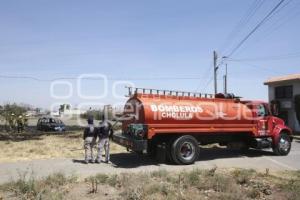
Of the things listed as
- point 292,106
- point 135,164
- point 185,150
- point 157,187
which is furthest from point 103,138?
point 292,106

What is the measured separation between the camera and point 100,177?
11672 mm

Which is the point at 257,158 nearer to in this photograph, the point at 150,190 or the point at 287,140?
the point at 287,140

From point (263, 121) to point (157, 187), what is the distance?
9435 millimetres

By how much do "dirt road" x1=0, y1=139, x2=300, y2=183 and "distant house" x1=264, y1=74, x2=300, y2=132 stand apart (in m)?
23.0

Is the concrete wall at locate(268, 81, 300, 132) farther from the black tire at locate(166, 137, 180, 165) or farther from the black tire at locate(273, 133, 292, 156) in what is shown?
the black tire at locate(166, 137, 180, 165)

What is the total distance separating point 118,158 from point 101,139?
178cm

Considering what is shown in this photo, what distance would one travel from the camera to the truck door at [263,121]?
18.2 m

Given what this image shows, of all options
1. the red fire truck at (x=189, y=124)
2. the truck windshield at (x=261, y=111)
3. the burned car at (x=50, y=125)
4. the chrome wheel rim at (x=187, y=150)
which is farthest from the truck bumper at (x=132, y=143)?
the burned car at (x=50, y=125)

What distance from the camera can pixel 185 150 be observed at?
628 inches

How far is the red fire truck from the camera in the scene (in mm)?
15281

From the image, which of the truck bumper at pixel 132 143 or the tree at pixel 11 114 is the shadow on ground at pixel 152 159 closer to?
the truck bumper at pixel 132 143

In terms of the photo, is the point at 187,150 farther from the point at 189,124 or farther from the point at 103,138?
the point at 103,138

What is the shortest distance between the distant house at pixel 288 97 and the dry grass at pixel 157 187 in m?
30.4

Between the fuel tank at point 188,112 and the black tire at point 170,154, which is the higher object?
the fuel tank at point 188,112
